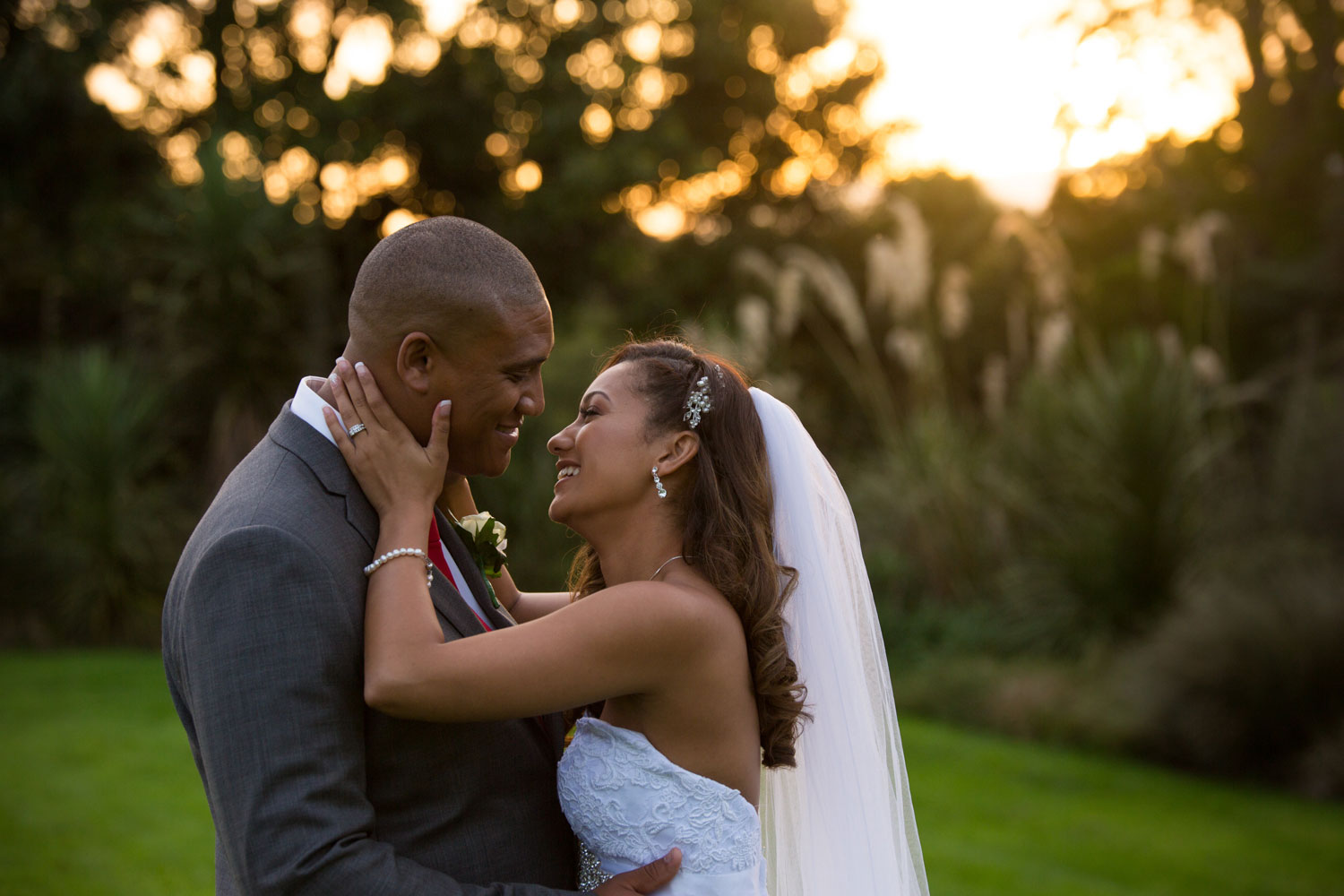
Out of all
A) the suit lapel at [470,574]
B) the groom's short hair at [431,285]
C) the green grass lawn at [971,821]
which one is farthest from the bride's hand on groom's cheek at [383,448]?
the green grass lawn at [971,821]

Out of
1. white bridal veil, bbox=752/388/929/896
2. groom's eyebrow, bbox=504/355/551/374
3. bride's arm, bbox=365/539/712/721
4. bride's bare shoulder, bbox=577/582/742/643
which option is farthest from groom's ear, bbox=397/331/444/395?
white bridal veil, bbox=752/388/929/896

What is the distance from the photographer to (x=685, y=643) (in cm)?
246

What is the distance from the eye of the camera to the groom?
1.93 meters

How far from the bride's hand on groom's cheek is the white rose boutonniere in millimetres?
497

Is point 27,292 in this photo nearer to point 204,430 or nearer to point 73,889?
point 204,430

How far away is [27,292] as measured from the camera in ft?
67.0

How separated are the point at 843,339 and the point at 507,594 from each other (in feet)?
65.0

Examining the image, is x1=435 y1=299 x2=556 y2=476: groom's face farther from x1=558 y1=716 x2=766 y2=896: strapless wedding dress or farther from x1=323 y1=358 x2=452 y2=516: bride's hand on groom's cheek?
x1=558 y1=716 x2=766 y2=896: strapless wedding dress

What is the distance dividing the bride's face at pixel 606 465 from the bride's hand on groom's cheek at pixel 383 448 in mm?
454

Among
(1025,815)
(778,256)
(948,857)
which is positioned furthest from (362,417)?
(778,256)

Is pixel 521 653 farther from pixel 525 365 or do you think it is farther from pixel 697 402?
pixel 697 402

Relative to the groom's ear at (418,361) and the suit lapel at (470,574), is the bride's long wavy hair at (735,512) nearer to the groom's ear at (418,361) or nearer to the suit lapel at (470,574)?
the suit lapel at (470,574)

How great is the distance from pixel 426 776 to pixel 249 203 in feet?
45.5

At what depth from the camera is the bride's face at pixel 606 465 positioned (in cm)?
277
